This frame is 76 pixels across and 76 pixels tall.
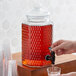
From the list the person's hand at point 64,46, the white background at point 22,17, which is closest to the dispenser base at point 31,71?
the person's hand at point 64,46

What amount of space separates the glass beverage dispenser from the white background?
79 centimetres

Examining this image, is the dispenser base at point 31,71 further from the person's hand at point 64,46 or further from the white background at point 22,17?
the white background at point 22,17

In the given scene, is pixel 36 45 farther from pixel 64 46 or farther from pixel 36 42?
pixel 64 46

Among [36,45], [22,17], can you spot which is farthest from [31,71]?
[22,17]

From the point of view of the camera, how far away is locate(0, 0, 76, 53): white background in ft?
8.49

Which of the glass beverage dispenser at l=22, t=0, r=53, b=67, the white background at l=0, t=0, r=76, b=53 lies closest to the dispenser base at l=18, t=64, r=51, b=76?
the glass beverage dispenser at l=22, t=0, r=53, b=67

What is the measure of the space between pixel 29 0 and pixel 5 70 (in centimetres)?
168

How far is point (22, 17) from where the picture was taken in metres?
2.75

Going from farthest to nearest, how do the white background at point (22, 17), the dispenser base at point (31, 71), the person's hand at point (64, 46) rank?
the white background at point (22, 17) < the person's hand at point (64, 46) < the dispenser base at point (31, 71)

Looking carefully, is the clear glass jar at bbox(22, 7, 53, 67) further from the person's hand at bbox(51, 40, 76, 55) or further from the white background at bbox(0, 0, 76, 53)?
A: the white background at bbox(0, 0, 76, 53)

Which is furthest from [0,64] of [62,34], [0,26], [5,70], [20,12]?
[62,34]

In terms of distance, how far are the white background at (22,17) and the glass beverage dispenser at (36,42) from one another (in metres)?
0.79

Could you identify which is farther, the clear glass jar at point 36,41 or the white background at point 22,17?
the white background at point 22,17

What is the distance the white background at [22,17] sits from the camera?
8.49ft
